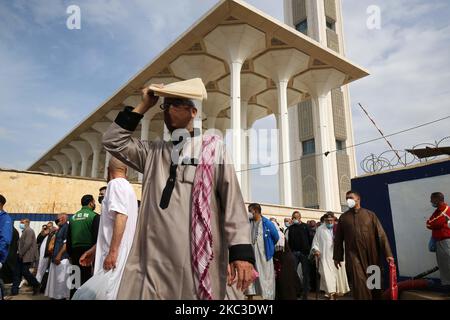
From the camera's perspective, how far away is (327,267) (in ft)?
24.8

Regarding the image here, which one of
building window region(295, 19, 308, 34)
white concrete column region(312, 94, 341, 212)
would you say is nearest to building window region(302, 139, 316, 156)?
white concrete column region(312, 94, 341, 212)

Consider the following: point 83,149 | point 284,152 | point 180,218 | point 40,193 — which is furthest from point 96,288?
point 83,149

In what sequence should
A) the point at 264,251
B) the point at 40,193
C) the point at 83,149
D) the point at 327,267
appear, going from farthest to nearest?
1. the point at 83,149
2. the point at 40,193
3. the point at 327,267
4. the point at 264,251

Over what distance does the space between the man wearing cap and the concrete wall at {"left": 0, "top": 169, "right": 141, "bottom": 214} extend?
14.4 metres

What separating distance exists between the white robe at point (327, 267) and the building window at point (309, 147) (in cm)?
3346

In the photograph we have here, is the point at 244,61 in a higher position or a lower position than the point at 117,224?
higher

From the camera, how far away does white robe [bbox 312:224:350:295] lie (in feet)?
24.8

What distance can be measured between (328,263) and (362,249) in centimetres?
275

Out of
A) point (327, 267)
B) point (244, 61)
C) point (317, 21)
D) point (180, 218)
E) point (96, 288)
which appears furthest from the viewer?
point (317, 21)

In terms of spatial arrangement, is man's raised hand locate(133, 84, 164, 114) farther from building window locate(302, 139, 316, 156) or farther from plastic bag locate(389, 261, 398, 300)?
Answer: building window locate(302, 139, 316, 156)

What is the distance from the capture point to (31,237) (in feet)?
27.2

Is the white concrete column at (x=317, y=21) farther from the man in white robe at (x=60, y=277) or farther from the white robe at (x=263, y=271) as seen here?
the man in white robe at (x=60, y=277)

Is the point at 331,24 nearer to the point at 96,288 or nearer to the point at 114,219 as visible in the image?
the point at 114,219

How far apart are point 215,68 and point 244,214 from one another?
23.0 metres
